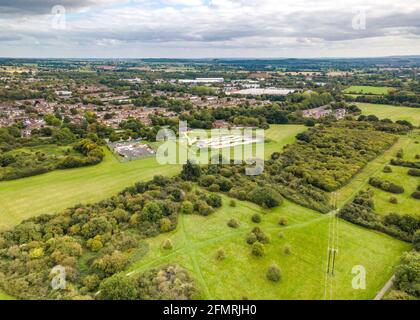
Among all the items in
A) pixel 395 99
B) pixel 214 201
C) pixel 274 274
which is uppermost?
pixel 395 99

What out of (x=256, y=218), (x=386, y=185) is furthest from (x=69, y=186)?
(x=386, y=185)

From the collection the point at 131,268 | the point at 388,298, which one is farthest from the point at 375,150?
the point at 131,268

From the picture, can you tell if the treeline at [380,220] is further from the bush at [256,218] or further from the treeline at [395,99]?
the treeline at [395,99]

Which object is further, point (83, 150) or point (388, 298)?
point (83, 150)

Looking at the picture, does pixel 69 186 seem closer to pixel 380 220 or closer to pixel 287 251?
pixel 287 251

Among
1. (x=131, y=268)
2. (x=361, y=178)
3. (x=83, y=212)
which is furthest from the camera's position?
(x=361, y=178)

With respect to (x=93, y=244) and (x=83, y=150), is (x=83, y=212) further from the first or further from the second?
(x=83, y=150)

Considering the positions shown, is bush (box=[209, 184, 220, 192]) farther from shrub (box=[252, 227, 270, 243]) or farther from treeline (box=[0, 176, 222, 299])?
shrub (box=[252, 227, 270, 243])
